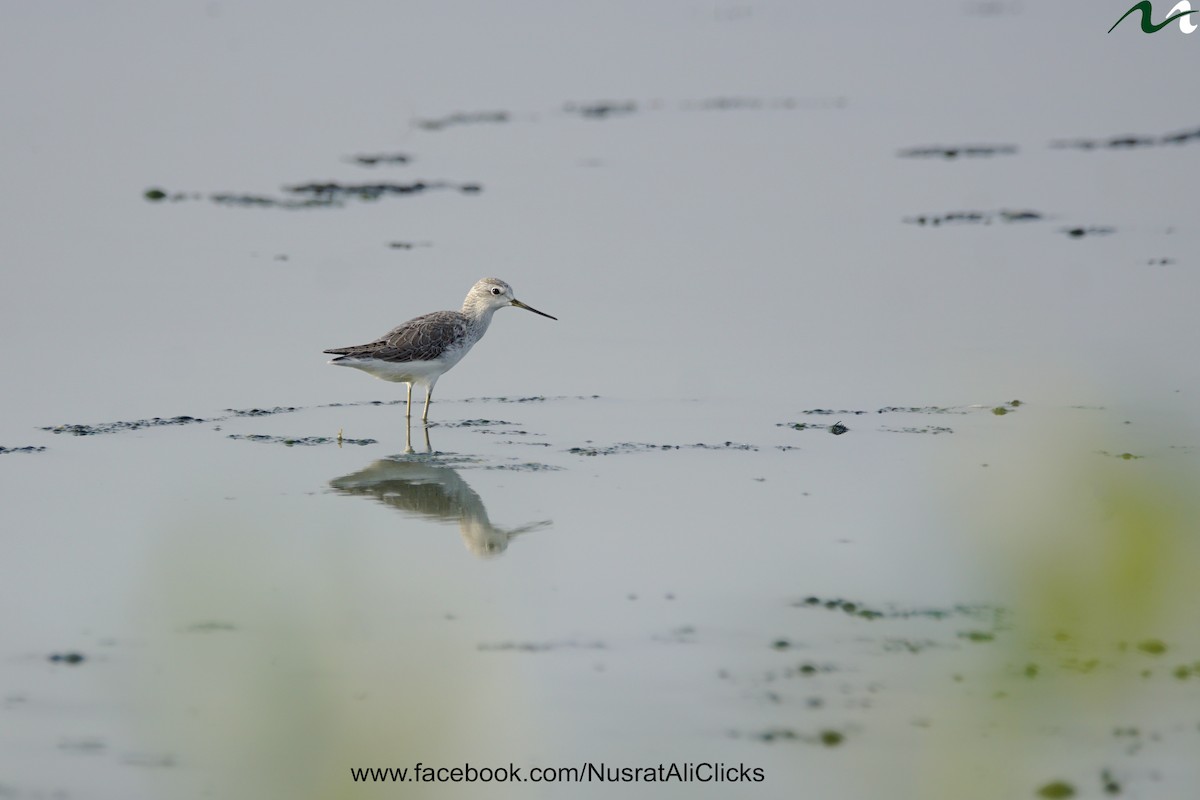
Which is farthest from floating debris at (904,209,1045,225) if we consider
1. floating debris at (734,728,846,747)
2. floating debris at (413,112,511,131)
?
floating debris at (734,728,846,747)

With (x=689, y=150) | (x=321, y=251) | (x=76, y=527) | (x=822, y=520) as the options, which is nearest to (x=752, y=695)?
(x=822, y=520)

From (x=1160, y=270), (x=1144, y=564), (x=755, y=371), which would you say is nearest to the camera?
(x=1144, y=564)

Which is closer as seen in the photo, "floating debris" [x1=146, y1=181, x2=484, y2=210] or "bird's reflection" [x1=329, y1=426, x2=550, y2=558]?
"bird's reflection" [x1=329, y1=426, x2=550, y2=558]

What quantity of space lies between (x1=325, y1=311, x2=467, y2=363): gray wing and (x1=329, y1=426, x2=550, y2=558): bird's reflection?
122 cm

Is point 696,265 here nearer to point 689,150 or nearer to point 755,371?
point 755,371

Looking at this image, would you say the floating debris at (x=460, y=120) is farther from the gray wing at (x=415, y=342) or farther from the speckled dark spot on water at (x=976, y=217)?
the gray wing at (x=415, y=342)

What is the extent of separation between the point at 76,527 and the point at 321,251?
7.80 meters

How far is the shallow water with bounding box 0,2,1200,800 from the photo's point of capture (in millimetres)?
6027

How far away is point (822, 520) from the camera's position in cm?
972

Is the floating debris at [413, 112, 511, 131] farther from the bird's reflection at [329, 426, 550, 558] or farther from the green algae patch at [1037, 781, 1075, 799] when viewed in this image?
the green algae patch at [1037, 781, 1075, 799]

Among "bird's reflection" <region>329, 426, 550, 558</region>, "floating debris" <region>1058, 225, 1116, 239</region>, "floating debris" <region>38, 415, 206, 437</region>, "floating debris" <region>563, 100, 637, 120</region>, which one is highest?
"floating debris" <region>563, 100, 637, 120</region>

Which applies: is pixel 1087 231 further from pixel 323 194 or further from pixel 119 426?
pixel 119 426

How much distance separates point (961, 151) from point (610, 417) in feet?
33.1
